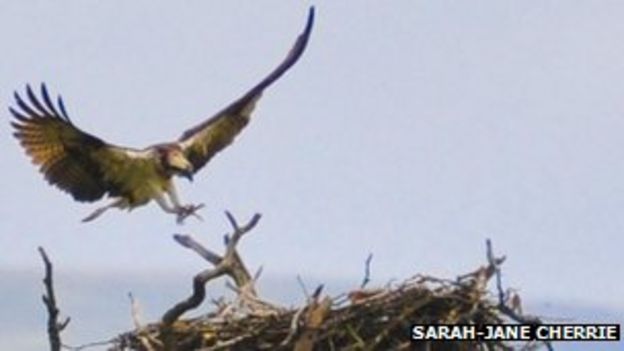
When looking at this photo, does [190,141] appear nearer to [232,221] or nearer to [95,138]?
[95,138]

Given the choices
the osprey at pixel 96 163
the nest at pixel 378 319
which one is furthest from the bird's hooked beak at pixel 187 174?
the nest at pixel 378 319

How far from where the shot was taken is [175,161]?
10.9 meters

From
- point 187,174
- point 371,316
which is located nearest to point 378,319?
point 371,316

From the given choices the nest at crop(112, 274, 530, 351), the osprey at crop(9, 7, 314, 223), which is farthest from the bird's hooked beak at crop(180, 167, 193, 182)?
the nest at crop(112, 274, 530, 351)

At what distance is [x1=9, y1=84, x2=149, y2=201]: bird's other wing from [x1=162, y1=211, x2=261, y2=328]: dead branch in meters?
0.92

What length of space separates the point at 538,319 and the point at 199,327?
1664 millimetres

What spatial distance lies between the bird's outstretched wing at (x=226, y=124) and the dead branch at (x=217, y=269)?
135cm

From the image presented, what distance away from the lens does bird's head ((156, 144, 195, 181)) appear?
10.8m

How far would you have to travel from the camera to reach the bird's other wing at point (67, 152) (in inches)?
413

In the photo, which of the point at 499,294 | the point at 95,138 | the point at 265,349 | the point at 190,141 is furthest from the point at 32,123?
the point at 499,294

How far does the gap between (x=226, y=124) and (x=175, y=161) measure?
3.01 feet

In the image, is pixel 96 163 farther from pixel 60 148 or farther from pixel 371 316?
pixel 371 316

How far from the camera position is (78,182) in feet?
35.3

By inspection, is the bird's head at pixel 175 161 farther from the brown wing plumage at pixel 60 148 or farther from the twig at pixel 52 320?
the twig at pixel 52 320
